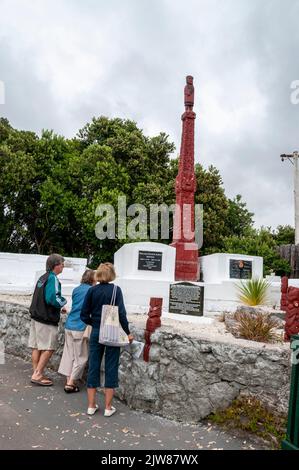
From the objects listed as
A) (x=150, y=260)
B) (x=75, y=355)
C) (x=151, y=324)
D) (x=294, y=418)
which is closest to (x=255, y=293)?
(x=150, y=260)

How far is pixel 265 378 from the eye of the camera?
180 inches

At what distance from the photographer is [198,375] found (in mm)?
4891

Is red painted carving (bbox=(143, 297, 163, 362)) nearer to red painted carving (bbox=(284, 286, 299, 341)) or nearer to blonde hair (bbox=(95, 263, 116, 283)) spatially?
blonde hair (bbox=(95, 263, 116, 283))

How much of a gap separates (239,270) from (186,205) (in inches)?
130

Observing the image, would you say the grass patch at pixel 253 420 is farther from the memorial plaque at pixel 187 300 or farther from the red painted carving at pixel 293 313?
the memorial plaque at pixel 187 300

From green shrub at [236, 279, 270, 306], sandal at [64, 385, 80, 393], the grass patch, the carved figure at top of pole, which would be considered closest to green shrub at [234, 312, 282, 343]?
the grass patch

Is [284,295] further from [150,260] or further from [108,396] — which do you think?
[108,396]

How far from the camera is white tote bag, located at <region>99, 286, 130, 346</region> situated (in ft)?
15.3

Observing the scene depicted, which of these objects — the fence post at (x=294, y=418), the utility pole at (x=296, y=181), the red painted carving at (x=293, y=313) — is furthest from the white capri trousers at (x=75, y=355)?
the utility pole at (x=296, y=181)

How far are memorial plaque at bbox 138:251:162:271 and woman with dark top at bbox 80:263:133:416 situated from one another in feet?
22.0

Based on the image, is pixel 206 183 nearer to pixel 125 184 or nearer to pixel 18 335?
pixel 125 184

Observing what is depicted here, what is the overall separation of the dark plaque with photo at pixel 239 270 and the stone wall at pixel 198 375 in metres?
7.55

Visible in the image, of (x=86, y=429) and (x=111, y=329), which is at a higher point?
(x=111, y=329)
